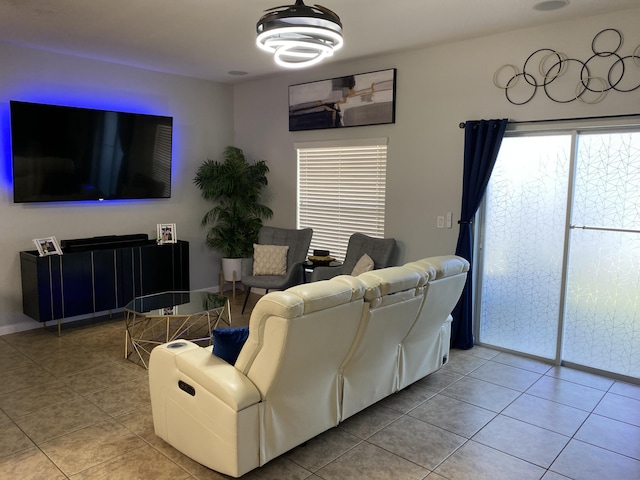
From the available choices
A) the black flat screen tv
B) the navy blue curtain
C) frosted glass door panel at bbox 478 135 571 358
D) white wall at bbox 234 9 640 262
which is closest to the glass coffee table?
the black flat screen tv

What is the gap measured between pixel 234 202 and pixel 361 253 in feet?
6.58

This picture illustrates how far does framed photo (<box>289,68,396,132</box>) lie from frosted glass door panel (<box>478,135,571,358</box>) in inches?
53.5

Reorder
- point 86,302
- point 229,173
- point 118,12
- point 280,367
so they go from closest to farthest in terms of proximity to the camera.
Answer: point 280,367 < point 118,12 < point 86,302 < point 229,173

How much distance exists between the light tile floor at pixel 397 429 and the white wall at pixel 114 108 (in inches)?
55.1

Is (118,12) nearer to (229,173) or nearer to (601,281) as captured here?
(229,173)

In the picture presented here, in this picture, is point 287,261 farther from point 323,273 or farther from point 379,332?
point 379,332

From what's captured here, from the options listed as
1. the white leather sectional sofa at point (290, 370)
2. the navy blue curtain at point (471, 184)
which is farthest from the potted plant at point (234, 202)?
the white leather sectional sofa at point (290, 370)

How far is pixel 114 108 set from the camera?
18.4 ft

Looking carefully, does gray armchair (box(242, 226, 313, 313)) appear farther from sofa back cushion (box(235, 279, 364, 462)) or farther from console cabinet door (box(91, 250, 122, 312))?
sofa back cushion (box(235, 279, 364, 462))

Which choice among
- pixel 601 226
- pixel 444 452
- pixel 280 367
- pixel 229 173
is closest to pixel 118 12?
pixel 229 173

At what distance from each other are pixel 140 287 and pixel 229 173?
1.80 meters

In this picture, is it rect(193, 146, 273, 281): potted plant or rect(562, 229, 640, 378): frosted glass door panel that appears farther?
rect(193, 146, 273, 281): potted plant

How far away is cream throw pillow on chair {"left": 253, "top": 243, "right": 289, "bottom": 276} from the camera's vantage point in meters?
5.75

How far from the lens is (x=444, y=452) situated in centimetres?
291
